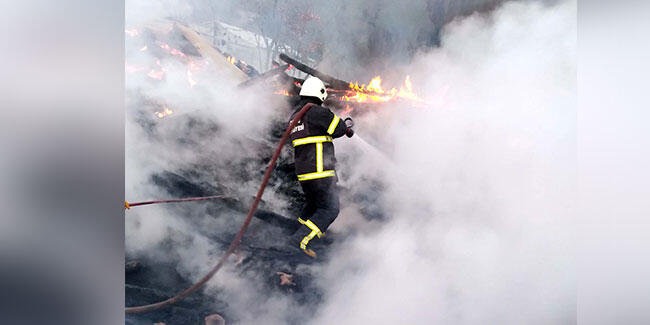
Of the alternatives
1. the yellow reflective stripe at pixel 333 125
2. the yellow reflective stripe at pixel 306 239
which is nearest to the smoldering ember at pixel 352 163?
→ the yellow reflective stripe at pixel 306 239

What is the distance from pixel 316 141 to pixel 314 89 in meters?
0.31

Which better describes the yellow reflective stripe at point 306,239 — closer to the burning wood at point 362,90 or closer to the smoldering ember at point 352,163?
the smoldering ember at point 352,163

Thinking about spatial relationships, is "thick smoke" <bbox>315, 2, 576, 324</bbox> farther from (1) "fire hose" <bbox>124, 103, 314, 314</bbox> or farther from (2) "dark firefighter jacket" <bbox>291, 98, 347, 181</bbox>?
(1) "fire hose" <bbox>124, 103, 314, 314</bbox>

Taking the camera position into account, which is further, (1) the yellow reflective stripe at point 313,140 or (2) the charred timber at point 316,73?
(2) the charred timber at point 316,73

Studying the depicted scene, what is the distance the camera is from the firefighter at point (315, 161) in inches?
100

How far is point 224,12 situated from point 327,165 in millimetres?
1120

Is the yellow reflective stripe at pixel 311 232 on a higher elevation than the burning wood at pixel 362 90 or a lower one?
lower

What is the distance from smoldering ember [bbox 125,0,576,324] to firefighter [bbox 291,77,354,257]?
0.01 meters

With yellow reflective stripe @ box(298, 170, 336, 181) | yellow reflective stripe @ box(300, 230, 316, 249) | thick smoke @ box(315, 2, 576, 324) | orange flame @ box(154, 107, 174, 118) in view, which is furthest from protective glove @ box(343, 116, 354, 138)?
orange flame @ box(154, 107, 174, 118)

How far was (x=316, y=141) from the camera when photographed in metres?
2.55

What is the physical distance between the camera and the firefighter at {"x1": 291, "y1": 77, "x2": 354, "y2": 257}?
8.36ft

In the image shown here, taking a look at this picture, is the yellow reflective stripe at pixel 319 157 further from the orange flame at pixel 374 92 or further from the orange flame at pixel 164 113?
the orange flame at pixel 164 113

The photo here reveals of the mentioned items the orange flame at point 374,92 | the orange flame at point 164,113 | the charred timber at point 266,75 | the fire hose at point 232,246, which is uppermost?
the charred timber at point 266,75

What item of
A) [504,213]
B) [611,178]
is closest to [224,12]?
[504,213]
